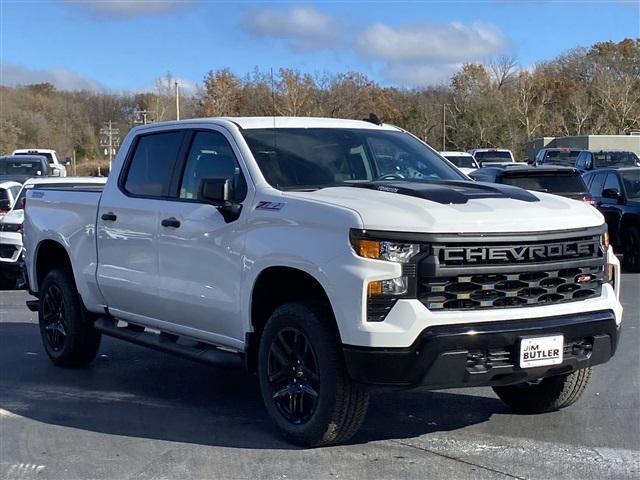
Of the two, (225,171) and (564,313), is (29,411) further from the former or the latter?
(564,313)

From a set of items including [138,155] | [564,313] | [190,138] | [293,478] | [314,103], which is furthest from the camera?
[314,103]

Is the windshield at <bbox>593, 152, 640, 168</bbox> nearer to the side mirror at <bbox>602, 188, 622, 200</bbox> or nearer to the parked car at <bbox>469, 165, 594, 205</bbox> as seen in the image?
the side mirror at <bbox>602, 188, 622, 200</bbox>

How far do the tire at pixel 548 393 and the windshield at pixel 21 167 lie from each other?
1884cm

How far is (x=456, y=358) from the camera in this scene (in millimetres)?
5109

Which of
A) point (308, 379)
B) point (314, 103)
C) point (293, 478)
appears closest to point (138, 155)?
point (308, 379)

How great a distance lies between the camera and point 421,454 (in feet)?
18.3

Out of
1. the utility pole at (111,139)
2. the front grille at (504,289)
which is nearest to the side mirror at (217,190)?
the front grille at (504,289)

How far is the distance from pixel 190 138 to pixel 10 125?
67.9 metres

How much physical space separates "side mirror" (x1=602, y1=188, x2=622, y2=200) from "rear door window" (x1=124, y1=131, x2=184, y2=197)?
32.6 feet

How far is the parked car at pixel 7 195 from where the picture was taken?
1576 centimetres

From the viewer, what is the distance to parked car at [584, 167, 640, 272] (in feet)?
50.3

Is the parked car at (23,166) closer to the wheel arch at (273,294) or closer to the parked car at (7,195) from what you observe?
the parked car at (7,195)

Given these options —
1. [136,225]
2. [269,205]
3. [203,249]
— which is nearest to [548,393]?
[269,205]

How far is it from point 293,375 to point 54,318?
11.4 feet
